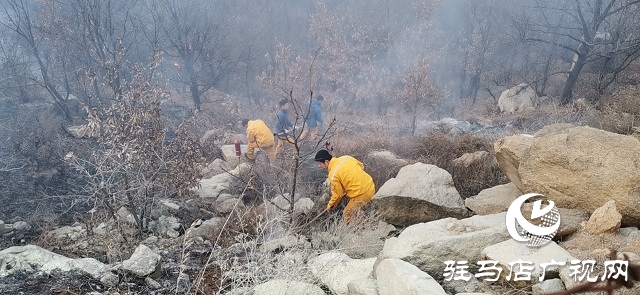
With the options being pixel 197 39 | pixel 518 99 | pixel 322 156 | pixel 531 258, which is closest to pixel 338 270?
pixel 531 258

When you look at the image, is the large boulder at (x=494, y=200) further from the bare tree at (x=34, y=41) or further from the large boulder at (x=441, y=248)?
the bare tree at (x=34, y=41)

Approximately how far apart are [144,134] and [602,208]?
558 cm

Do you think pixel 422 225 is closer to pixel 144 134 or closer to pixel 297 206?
pixel 297 206

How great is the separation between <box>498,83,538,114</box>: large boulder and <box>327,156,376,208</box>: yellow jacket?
12198 mm

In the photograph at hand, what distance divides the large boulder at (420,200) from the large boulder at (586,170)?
3.40 ft

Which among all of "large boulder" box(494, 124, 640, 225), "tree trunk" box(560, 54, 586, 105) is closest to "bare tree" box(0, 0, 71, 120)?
"large boulder" box(494, 124, 640, 225)

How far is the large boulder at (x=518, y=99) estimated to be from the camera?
52.0 feet

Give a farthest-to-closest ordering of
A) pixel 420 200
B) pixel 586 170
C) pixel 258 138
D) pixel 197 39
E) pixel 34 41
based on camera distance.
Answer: pixel 197 39, pixel 34 41, pixel 258 138, pixel 420 200, pixel 586 170

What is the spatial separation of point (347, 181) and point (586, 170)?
2.56 m

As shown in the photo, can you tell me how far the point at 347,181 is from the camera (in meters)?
5.42

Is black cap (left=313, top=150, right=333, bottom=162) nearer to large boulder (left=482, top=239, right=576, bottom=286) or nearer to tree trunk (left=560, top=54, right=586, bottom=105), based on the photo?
large boulder (left=482, top=239, right=576, bottom=286)

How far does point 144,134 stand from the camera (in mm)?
6230

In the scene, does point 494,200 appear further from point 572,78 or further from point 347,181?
point 572,78

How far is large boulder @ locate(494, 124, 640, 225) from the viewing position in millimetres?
3688
